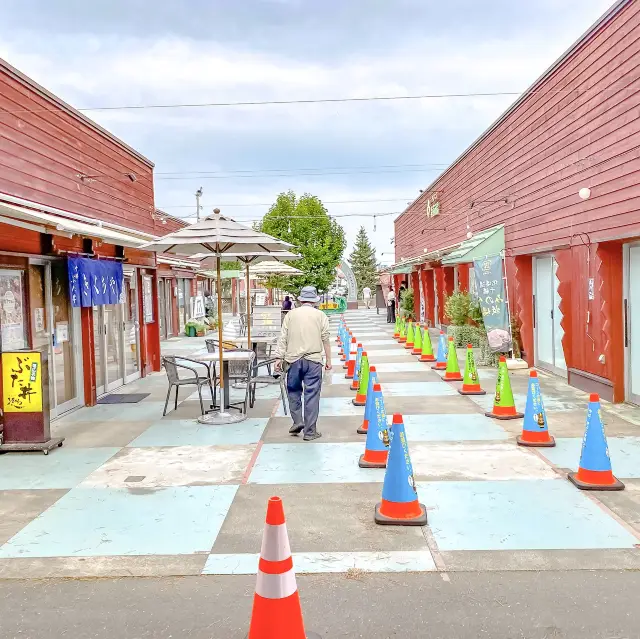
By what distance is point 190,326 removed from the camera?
23078 millimetres

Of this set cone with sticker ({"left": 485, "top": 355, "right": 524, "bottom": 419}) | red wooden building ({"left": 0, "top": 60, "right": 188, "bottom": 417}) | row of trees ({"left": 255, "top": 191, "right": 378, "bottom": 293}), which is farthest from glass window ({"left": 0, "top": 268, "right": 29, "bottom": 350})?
row of trees ({"left": 255, "top": 191, "right": 378, "bottom": 293})

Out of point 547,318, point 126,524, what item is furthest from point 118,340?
point 547,318

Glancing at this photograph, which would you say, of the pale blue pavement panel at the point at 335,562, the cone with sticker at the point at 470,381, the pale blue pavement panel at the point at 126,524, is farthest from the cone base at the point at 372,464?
the cone with sticker at the point at 470,381

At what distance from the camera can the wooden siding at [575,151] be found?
8.24 metres

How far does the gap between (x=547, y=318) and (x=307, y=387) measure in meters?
6.58

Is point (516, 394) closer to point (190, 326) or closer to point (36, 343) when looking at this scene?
point (36, 343)

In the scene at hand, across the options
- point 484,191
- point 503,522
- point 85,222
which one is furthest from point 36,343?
point 484,191

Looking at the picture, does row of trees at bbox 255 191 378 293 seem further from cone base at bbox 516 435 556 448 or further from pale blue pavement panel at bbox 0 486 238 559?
pale blue pavement panel at bbox 0 486 238 559

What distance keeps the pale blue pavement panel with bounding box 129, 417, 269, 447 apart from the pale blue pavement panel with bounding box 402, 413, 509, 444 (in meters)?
1.75

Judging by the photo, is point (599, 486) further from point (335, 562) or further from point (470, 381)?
point (470, 381)

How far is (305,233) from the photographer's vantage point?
33.8 m

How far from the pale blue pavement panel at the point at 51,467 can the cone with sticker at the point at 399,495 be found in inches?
112

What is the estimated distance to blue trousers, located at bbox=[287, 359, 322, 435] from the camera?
7238mm

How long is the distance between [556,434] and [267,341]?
6445mm
